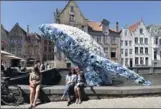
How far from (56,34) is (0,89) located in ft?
22.5

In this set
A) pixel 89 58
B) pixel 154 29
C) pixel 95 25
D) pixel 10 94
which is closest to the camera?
pixel 10 94

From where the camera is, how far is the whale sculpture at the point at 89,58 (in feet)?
46.6

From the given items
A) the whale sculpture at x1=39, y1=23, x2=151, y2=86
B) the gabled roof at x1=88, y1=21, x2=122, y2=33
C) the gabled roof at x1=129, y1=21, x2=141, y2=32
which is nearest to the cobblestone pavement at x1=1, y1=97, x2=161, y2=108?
the whale sculpture at x1=39, y1=23, x2=151, y2=86

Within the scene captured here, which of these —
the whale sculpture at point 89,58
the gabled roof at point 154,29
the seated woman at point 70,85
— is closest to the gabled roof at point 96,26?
the gabled roof at point 154,29

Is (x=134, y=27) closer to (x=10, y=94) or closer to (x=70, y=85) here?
(x=70, y=85)

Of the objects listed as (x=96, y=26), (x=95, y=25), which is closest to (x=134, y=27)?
(x=96, y=26)

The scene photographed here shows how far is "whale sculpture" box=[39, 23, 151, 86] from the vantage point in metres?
14.2

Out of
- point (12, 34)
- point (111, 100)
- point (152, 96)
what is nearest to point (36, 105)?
point (111, 100)

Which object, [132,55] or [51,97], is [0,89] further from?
[132,55]

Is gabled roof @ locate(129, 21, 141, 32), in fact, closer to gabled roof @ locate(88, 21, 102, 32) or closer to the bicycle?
gabled roof @ locate(88, 21, 102, 32)

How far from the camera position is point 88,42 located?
14.9m

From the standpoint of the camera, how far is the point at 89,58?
14414 mm

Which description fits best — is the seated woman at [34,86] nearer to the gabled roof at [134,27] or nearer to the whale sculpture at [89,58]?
the whale sculpture at [89,58]

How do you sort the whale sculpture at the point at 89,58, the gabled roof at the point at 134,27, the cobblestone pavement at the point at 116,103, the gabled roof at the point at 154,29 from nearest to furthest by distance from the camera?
the cobblestone pavement at the point at 116,103, the whale sculpture at the point at 89,58, the gabled roof at the point at 134,27, the gabled roof at the point at 154,29
